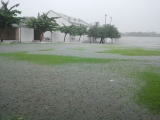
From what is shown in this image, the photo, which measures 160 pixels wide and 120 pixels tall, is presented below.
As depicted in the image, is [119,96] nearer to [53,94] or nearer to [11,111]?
[53,94]

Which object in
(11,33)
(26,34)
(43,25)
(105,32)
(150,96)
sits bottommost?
(150,96)

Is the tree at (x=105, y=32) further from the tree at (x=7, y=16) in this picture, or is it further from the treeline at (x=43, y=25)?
the tree at (x=7, y=16)

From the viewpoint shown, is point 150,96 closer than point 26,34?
Yes

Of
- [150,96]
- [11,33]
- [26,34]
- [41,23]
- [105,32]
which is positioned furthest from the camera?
[105,32]

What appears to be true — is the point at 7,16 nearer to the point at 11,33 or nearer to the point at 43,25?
the point at 11,33

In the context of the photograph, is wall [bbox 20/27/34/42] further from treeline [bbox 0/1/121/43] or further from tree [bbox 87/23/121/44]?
tree [bbox 87/23/121/44]

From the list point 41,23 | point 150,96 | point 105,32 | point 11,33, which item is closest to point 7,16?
point 11,33

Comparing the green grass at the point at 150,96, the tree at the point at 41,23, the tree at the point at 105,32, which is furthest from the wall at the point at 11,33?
the green grass at the point at 150,96

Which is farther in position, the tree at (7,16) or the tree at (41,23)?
the tree at (41,23)

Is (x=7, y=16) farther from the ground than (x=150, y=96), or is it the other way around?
(x=7, y=16)

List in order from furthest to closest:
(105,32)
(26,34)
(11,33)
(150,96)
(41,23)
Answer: (105,32) → (26,34) → (41,23) → (11,33) → (150,96)

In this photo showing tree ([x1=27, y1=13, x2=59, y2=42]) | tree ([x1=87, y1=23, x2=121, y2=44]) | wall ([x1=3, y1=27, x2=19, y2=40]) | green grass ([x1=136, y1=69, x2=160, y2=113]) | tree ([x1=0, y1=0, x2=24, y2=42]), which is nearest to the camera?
green grass ([x1=136, y1=69, x2=160, y2=113])

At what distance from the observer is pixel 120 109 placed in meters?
2.88

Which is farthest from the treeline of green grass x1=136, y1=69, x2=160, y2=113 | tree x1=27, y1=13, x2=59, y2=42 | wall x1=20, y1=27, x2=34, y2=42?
green grass x1=136, y1=69, x2=160, y2=113
